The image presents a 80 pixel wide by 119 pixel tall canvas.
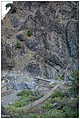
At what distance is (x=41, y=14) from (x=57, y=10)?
0.53 meters

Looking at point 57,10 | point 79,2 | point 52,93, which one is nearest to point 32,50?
point 57,10

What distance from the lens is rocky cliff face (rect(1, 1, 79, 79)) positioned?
628 cm

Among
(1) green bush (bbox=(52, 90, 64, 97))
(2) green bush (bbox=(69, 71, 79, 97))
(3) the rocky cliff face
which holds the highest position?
(3) the rocky cliff face

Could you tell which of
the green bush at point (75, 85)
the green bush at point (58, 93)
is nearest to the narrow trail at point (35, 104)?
the green bush at point (58, 93)

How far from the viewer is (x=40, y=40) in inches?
275

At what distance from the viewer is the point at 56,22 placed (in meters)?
6.61

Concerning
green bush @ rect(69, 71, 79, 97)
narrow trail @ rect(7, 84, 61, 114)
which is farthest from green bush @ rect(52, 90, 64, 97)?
green bush @ rect(69, 71, 79, 97)

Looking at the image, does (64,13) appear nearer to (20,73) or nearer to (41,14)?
(41,14)

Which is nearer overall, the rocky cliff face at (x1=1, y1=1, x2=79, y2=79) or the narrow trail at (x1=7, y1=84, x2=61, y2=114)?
the narrow trail at (x1=7, y1=84, x2=61, y2=114)

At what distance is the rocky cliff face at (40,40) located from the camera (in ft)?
20.6

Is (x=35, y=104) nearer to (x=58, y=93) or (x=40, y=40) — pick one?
(x=58, y=93)

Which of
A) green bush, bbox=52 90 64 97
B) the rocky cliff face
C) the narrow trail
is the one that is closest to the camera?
the narrow trail

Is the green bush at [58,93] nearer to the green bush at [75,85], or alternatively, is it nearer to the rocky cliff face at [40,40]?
the green bush at [75,85]

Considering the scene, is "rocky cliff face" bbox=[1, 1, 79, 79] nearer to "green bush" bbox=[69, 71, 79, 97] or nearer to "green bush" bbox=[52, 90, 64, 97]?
"green bush" bbox=[52, 90, 64, 97]
